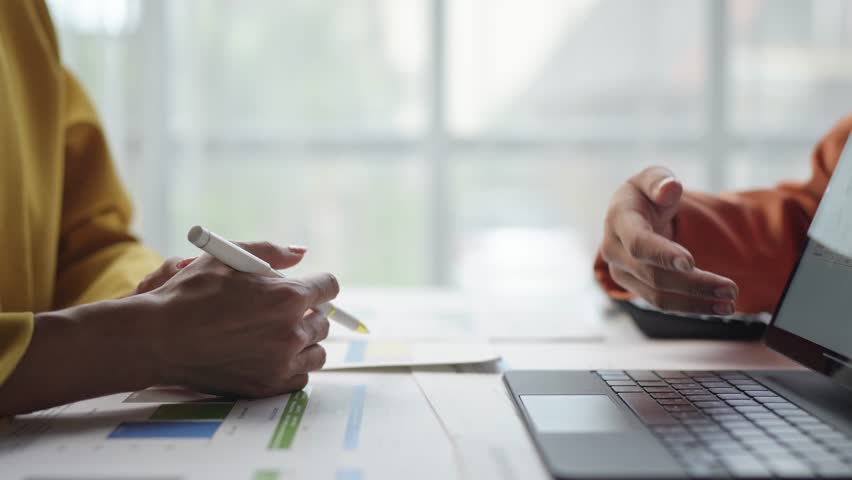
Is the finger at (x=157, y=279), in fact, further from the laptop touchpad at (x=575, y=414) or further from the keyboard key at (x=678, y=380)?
the keyboard key at (x=678, y=380)

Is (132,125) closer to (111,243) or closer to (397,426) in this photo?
(111,243)

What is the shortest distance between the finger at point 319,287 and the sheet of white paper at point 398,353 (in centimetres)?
10

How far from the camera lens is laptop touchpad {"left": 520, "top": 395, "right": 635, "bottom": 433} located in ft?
1.49

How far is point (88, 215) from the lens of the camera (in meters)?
0.90

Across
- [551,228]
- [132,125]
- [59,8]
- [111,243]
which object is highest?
[59,8]

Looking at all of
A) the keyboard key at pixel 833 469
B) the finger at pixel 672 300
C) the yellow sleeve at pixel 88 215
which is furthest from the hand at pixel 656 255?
the yellow sleeve at pixel 88 215

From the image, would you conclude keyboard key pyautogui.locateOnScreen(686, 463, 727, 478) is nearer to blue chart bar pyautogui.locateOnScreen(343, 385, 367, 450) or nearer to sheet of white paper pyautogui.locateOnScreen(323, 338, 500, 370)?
blue chart bar pyautogui.locateOnScreen(343, 385, 367, 450)

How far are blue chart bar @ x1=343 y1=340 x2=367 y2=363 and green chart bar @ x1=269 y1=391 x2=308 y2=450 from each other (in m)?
0.14

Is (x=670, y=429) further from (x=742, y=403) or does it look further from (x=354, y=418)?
(x=354, y=418)

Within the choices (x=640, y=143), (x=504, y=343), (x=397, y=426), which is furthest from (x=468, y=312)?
(x=640, y=143)

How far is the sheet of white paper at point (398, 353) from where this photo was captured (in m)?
0.69

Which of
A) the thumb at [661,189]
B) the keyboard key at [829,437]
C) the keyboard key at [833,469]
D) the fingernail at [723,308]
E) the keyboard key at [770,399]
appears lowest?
the keyboard key at [770,399]

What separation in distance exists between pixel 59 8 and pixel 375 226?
1.20 meters

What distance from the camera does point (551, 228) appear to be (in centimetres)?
237
